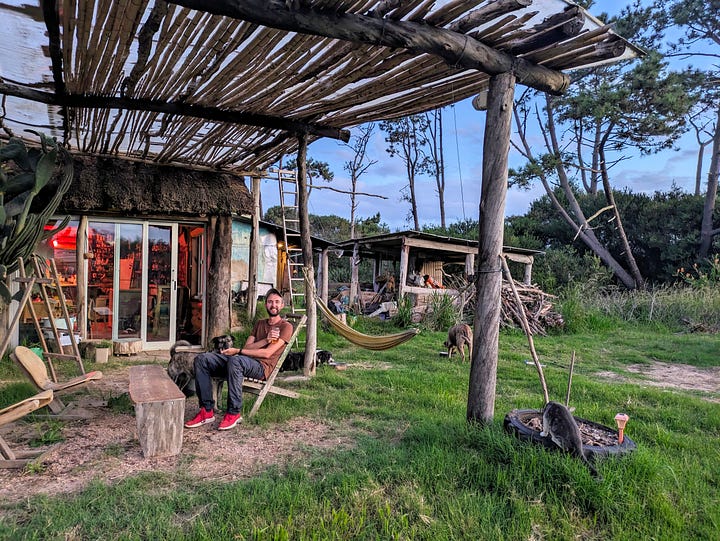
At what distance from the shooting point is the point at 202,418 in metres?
3.91

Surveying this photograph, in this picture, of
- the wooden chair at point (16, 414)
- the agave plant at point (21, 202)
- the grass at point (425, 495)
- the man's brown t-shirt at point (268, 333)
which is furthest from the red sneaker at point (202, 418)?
the agave plant at point (21, 202)

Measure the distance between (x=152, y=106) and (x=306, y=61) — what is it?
163cm

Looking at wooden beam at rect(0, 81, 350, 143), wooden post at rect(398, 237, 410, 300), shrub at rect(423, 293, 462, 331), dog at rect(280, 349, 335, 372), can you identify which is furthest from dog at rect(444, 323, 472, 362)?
wooden post at rect(398, 237, 410, 300)

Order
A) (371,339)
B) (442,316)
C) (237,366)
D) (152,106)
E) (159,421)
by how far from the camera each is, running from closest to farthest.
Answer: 1. (159,421)
2. (237,366)
3. (152,106)
4. (371,339)
5. (442,316)

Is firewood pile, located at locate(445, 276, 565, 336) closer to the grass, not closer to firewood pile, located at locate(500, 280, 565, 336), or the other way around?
firewood pile, located at locate(500, 280, 565, 336)

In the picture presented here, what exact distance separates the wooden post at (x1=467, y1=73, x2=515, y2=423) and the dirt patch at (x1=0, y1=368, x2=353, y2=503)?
1066mm

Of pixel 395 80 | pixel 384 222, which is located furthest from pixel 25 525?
pixel 384 222

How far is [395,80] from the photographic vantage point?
12.4 ft

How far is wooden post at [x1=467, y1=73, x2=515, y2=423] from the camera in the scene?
11.0 ft

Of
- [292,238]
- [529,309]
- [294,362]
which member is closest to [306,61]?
[294,362]

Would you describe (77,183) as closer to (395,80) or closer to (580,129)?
(395,80)

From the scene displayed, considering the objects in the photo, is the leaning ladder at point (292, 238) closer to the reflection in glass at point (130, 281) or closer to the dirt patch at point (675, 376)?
the reflection in glass at point (130, 281)

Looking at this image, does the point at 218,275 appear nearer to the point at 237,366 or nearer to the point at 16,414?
the point at 237,366

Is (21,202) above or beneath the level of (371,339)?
above
